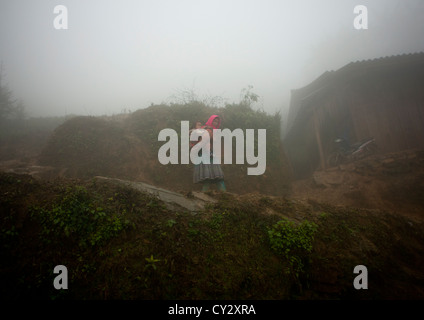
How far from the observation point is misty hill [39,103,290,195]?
816 centimetres

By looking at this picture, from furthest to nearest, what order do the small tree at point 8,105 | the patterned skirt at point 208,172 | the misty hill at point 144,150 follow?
the small tree at point 8,105, the misty hill at point 144,150, the patterned skirt at point 208,172

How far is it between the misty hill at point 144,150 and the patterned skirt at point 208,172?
86.8 inches

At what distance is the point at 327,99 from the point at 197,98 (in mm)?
7897

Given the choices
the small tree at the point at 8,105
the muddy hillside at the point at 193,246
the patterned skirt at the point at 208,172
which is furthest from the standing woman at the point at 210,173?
the small tree at the point at 8,105

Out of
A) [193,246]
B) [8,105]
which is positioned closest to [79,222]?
[193,246]

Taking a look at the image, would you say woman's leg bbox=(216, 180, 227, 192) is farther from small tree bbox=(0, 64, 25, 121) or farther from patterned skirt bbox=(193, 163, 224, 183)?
small tree bbox=(0, 64, 25, 121)

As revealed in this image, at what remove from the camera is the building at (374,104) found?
934 centimetres

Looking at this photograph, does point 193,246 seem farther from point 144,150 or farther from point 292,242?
point 144,150

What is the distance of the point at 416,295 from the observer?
8.94ft

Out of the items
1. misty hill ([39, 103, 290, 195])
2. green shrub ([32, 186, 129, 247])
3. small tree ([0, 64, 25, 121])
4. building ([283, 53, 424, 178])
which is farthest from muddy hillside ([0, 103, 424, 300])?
small tree ([0, 64, 25, 121])

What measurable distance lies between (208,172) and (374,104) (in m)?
10.4

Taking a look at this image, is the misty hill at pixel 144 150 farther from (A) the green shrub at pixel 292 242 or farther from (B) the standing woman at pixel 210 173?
(A) the green shrub at pixel 292 242

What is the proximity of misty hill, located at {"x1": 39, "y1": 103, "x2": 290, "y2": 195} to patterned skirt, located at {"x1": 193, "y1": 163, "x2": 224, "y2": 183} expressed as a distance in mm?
2206
